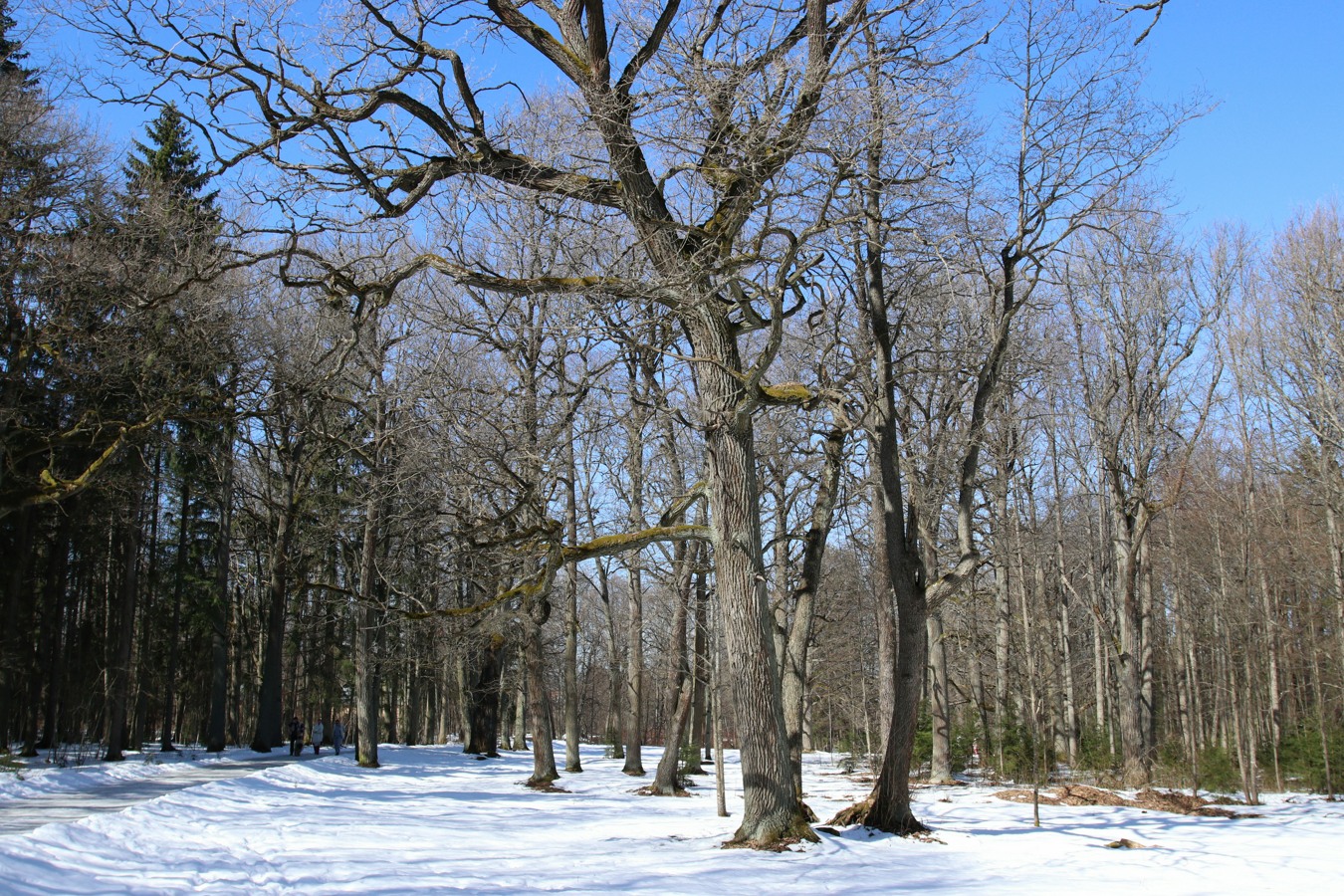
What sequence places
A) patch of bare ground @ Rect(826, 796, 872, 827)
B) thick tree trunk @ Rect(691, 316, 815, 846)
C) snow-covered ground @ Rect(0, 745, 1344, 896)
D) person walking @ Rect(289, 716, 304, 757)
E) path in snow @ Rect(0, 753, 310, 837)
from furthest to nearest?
person walking @ Rect(289, 716, 304, 757) → patch of bare ground @ Rect(826, 796, 872, 827) → path in snow @ Rect(0, 753, 310, 837) → thick tree trunk @ Rect(691, 316, 815, 846) → snow-covered ground @ Rect(0, 745, 1344, 896)

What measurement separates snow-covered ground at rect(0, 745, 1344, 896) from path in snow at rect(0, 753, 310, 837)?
23 cm

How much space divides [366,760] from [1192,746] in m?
19.4

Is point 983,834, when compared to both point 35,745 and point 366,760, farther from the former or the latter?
point 35,745

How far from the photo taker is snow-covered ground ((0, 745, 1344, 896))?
288 inches

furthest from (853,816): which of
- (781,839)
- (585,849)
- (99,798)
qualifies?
(99,798)

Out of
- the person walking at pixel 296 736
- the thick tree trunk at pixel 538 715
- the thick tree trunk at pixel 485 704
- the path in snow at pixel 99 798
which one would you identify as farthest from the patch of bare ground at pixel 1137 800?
the person walking at pixel 296 736

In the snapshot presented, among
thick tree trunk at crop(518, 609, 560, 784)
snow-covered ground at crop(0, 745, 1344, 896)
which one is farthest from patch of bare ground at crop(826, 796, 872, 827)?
thick tree trunk at crop(518, 609, 560, 784)

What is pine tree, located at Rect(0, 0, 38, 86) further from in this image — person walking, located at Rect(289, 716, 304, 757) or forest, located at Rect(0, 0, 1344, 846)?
person walking, located at Rect(289, 716, 304, 757)

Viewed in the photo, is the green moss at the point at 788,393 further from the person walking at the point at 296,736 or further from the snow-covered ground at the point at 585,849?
the person walking at the point at 296,736

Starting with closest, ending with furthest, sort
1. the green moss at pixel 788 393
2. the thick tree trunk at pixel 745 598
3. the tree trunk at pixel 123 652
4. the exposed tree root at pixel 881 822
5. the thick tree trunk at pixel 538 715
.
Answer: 1. the thick tree trunk at pixel 745 598
2. the green moss at pixel 788 393
3. the exposed tree root at pixel 881 822
4. the thick tree trunk at pixel 538 715
5. the tree trunk at pixel 123 652

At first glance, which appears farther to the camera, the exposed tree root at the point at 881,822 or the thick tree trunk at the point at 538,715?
the thick tree trunk at the point at 538,715

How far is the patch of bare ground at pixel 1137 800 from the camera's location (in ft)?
46.3

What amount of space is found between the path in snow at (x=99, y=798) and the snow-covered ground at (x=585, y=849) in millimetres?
228

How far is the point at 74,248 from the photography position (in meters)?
13.5
